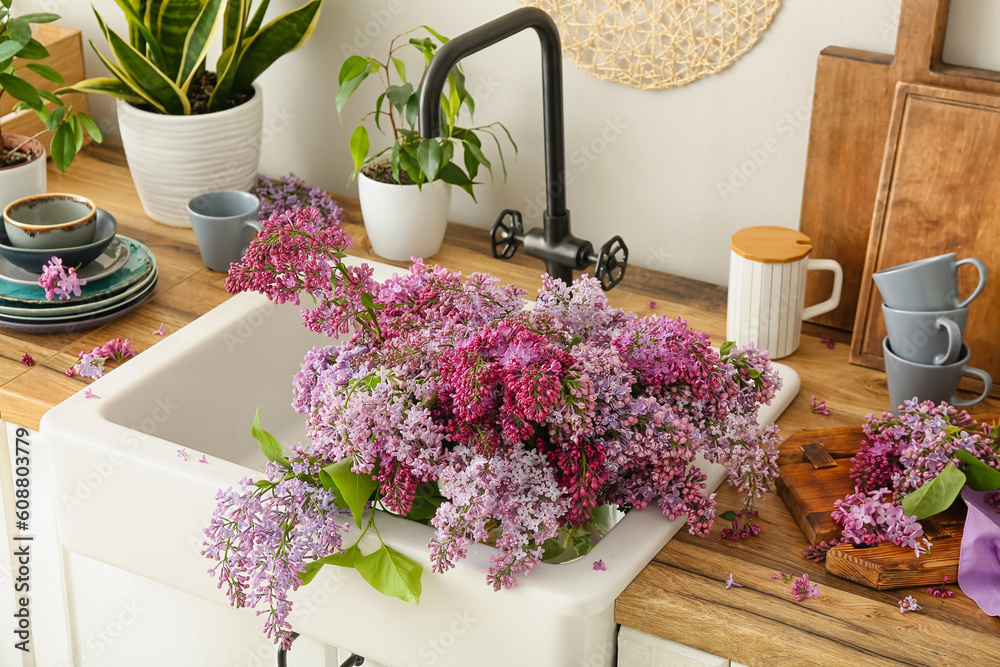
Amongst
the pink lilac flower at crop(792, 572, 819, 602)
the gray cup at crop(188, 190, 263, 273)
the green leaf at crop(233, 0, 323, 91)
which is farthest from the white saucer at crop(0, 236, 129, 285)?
the pink lilac flower at crop(792, 572, 819, 602)

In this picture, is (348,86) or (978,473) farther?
(348,86)

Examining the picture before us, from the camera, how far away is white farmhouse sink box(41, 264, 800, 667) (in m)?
0.85

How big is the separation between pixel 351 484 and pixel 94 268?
2.15 feet

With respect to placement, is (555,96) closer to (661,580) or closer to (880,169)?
(880,169)

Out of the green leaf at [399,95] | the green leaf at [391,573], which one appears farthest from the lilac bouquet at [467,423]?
the green leaf at [399,95]

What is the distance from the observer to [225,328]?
4.08 ft

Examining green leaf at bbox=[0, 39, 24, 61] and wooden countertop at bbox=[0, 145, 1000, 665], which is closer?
wooden countertop at bbox=[0, 145, 1000, 665]

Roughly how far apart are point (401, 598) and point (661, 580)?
0.22m

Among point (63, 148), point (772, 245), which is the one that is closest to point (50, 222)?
point (63, 148)

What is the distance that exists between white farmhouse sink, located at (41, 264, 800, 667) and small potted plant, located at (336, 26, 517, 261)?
0.30 feet

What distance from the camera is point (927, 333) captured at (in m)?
1.04

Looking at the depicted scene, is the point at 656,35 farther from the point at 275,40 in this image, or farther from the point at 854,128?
the point at 275,40

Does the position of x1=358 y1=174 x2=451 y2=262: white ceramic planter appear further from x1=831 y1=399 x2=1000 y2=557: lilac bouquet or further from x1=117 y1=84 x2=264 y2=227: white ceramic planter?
x1=831 y1=399 x2=1000 y2=557: lilac bouquet

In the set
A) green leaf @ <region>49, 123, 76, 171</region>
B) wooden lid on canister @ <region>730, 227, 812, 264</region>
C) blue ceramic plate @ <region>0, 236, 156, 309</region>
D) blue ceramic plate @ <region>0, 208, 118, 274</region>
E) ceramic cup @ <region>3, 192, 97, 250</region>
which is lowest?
blue ceramic plate @ <region>0, 236, 156, 309</region>
